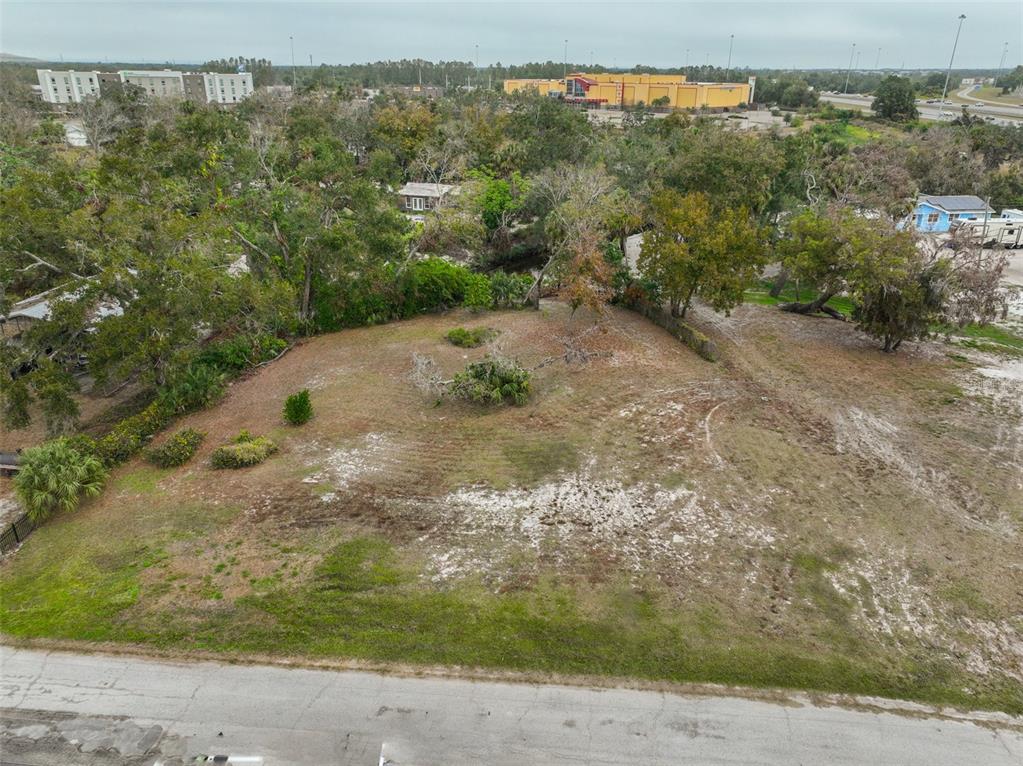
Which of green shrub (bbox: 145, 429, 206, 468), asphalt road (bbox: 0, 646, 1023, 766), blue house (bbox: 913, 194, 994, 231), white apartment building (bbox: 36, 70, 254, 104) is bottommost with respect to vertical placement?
asphalt road (bbox: 0, 646, 1023, 766)

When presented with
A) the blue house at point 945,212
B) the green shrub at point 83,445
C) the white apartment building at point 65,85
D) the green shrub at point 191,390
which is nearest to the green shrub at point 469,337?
the green shrub at point 191,390

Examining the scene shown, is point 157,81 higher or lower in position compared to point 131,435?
higher

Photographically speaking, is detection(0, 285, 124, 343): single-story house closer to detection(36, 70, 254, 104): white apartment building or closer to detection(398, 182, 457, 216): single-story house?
detection(398, 182, 457, 216): single-story house

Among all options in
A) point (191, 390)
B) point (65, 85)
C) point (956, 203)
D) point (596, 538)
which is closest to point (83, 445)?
point (191, 390)

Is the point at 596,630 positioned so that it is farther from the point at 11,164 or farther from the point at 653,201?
the point at 11,164

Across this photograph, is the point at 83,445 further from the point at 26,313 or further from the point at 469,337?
the point at 469,337

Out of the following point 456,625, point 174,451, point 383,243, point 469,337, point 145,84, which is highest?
point 145,84

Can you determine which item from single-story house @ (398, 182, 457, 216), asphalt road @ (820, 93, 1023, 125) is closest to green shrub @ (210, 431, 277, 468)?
single-story house @ (398, 182, 457, 216)
